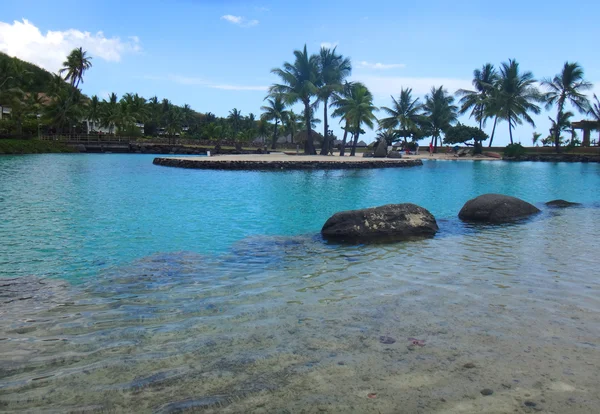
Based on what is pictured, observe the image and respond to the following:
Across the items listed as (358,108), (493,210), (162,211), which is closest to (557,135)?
(358,108)

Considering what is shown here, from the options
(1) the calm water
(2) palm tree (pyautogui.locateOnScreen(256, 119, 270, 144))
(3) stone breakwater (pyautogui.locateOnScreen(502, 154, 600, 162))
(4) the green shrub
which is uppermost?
(2) palm tree (pyautogui.locateOnScreen(256, 119, 270, 144))

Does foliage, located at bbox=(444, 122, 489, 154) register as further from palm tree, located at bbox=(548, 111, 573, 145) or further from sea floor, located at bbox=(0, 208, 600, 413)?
sea floor, located at bbox=(0, 208, 600, 413)

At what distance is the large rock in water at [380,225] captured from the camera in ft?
32.5

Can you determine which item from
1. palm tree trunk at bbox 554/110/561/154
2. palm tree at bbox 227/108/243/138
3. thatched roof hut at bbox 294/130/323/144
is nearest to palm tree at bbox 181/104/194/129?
palm tree at bbox 227/108/243/138

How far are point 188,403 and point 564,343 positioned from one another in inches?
134

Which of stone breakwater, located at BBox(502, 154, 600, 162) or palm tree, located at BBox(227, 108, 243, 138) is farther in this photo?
palm tree, located at BBox(227, 108, 243, 138)

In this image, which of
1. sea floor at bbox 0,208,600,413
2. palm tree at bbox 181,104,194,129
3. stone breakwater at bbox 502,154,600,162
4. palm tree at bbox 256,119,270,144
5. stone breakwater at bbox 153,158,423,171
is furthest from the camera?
palm tree at bbox 181,104,194,129

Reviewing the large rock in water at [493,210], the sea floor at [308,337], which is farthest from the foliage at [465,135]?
the sea floor at [308,337]

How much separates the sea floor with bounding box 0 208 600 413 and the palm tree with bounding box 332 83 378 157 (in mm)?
40778

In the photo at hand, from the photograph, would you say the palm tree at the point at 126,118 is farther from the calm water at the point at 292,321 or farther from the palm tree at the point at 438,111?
the calm water at the point at 292,321

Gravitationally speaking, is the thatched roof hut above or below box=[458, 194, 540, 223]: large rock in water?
above

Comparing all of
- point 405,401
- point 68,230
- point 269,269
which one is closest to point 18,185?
point 68,230

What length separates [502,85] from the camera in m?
58.2

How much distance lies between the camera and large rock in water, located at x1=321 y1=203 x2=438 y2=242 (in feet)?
32.5
